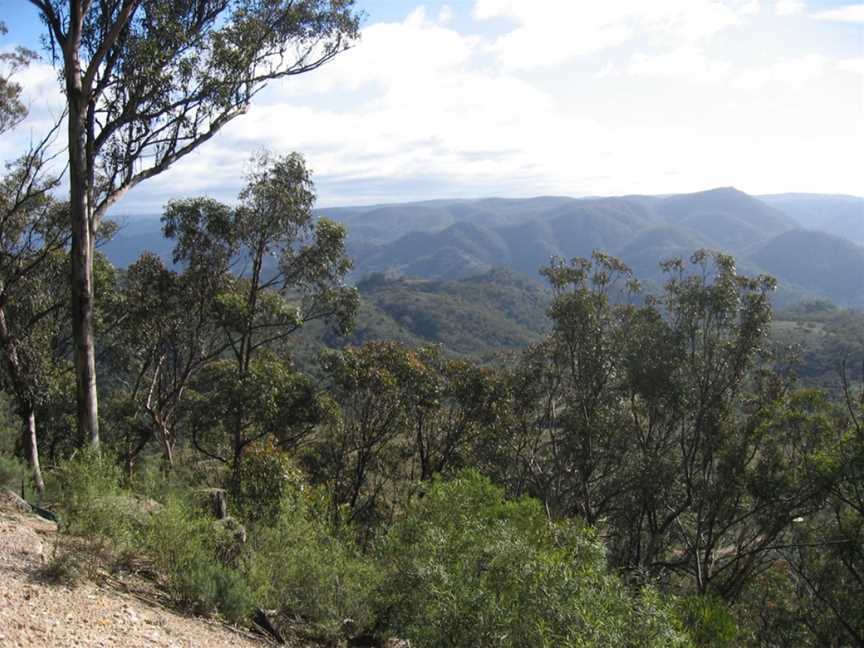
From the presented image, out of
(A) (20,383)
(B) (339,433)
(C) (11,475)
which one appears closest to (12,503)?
(C) (11,475)

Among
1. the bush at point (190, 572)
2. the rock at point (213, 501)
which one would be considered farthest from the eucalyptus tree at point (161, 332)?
the bush at point (190, 572)

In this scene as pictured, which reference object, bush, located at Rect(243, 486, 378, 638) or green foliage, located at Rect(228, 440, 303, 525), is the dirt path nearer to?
bush, located at Rect(243, 486, 378, 638)

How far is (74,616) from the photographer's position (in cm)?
499

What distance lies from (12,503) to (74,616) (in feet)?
10.8

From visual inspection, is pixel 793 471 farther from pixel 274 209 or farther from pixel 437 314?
pixel 437 314

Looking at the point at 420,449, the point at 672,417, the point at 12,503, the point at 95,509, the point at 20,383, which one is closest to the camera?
the point at 95,509

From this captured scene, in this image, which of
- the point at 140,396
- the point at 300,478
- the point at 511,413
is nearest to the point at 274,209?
the point at 300,478

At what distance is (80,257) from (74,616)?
17.7ft

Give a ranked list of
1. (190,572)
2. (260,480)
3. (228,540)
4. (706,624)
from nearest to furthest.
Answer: (190,572)
(228,540)
(706,624)
(260,480)

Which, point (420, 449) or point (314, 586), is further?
point (420, 449)

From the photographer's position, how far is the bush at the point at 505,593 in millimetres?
4789

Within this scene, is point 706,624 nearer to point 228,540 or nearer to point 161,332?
point 228,540

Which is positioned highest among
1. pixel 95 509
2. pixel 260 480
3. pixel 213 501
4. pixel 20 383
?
pixel 20 383

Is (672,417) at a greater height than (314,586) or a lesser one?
lesser
